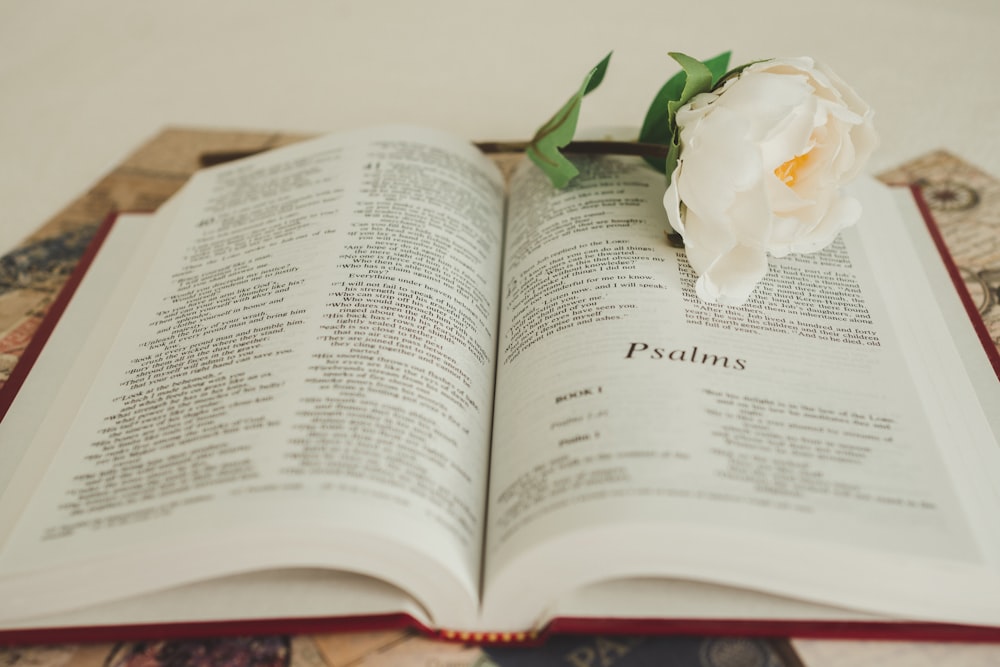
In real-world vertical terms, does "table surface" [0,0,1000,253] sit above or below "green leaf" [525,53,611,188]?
above

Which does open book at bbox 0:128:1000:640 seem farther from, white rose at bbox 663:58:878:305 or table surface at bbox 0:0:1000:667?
table surface at bbox 0:0:1000:667

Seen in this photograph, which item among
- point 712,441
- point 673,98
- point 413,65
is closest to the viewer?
point 712,441

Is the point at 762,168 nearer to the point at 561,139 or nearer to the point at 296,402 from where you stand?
the point at 561,139

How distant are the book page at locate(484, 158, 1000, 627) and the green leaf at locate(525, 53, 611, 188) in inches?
2.5

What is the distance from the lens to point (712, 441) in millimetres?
474

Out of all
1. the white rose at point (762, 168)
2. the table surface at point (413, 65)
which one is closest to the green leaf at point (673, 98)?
the white rose at point (762, 168)

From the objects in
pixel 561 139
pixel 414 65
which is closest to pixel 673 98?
pixel 561 139

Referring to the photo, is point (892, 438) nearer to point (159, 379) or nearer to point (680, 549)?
point (680, 549)

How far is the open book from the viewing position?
44 centimetres

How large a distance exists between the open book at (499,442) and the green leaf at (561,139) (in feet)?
0.13

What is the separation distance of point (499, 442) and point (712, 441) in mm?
137

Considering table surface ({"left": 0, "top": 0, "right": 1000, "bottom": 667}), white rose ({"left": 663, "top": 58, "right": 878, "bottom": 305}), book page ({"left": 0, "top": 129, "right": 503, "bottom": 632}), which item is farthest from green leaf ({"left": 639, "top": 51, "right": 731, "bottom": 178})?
table surface ({"left": 0, "top": 0, "right": 1000, "bottom": 667})

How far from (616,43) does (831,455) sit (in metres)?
0.77

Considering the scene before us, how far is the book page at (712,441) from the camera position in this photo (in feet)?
1.43
